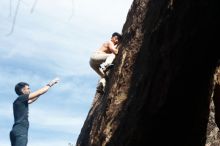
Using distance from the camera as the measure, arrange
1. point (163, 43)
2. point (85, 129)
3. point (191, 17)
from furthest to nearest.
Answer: point (85, 129)
point (163, 43)
point (191, 17)

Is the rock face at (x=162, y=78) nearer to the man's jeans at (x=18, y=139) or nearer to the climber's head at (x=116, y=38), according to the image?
the climber's head at (x=116, y=38)

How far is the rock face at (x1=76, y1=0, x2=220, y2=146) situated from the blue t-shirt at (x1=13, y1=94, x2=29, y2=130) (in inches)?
68.1

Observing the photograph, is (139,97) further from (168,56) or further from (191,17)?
(191,17)

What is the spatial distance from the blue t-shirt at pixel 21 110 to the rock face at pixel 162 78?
173cm

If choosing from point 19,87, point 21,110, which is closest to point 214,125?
point 21,110

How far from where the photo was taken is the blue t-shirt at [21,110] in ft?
40.7

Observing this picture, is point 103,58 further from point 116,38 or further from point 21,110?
point 21,110

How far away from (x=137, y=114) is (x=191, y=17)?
94.4 inches

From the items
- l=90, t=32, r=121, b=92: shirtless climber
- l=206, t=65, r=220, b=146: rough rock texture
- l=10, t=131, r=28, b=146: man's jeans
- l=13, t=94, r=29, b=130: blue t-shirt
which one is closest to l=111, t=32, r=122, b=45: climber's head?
l=90, t=32, r=121, b=92: shirtless climber

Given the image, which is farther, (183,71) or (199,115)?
(199,115)

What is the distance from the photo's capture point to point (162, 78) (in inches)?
388

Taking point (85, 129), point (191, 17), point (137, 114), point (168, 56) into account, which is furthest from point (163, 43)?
point (85, 129)

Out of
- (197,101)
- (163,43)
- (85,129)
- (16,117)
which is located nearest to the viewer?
(163,43)

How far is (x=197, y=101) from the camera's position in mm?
10680
